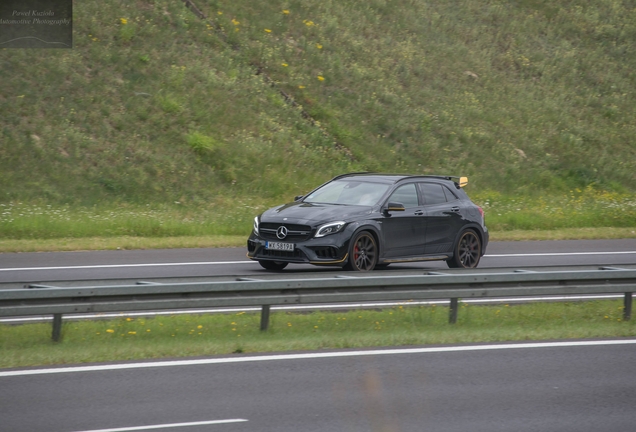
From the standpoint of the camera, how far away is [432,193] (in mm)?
15547

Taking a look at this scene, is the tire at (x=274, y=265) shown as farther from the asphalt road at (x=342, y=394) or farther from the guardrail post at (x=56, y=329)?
the asphalt road at (x=342, y=394)

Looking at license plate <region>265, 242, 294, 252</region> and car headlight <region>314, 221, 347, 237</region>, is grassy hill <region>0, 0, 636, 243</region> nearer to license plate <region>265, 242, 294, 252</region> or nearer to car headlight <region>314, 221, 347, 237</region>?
license plate <region>265, 242, 294, 252</region>

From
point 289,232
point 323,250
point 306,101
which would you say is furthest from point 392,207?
point 306,101

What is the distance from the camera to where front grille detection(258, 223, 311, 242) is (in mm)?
13787

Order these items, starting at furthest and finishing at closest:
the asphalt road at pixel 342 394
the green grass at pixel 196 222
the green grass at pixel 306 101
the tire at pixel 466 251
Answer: the green grass at pixel 306 101 < the green grass at pixel 196 222 < the tire at pixel 466 251 < the asphalt road at pixel 342 394

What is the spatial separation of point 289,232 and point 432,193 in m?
2.96

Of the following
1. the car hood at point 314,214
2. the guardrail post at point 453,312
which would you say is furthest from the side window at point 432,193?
the guardrail post at point 453,312

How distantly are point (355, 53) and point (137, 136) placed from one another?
1113cm

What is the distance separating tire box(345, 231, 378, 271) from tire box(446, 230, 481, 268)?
1.95 m

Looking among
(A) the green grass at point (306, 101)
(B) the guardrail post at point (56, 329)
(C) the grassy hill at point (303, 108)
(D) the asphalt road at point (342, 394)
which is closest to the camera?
(D) the asphalt road at point (342, 394)

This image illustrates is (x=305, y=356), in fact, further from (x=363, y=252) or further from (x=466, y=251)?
(x=466, y=251)

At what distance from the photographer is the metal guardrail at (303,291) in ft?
29.2

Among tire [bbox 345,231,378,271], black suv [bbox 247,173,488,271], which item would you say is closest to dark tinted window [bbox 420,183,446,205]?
black suv [bbox 247,173,488,271]

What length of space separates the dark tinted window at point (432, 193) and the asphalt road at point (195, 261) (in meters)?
1.20
